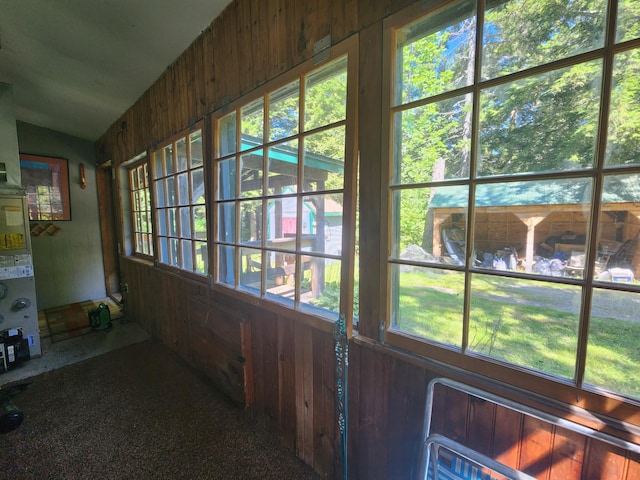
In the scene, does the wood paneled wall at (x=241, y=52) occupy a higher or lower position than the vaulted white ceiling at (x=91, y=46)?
lower

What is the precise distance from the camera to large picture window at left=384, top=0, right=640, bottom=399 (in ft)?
2.16

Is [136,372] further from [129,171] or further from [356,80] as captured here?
[356,80]

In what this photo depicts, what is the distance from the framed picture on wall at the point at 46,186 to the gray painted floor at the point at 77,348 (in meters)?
1.92

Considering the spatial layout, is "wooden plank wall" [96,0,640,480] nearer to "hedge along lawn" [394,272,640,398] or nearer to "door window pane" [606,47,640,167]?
"hedge along lawn" [394,272,640,398]

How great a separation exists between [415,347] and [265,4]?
1.91 meters

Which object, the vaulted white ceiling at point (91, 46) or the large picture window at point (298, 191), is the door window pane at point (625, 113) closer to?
the large picture window at point (298, 191)

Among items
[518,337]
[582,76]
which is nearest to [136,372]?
[518,337]

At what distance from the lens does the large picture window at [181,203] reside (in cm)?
215

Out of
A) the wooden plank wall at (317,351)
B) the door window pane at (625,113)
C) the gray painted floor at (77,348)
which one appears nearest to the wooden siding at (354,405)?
the wooden plank wall at (317,351)

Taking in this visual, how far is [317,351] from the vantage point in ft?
4.33

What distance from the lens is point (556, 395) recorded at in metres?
0.74

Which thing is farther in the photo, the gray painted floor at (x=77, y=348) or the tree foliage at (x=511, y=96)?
the gray painted floor at (x=77, y=348)

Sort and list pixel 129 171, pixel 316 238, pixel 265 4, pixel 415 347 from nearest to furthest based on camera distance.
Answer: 1. pixel 415 347
2. pixel 316 238
3. pixel 265 4
4. pixel 129 171

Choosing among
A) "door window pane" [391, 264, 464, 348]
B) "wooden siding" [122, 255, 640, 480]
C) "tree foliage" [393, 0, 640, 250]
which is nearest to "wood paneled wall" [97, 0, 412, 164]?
"tree foliage" [393, 0, 640, 250]
